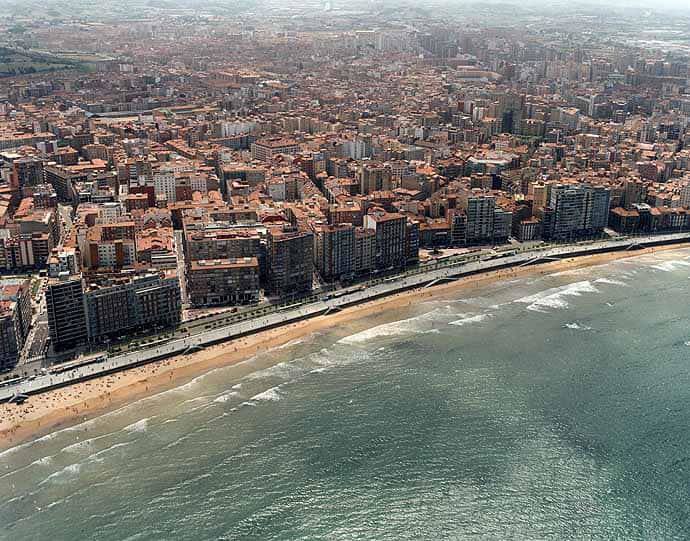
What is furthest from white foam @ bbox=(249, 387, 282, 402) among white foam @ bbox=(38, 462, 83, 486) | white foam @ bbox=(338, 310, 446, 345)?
white foam @ bbox=(38, 462, 83, 486)

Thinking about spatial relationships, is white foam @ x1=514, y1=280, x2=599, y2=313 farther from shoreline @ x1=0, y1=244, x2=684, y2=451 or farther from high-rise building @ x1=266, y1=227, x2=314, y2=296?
high-rise building @ x1=266, y1=227, x2=314, y2=296

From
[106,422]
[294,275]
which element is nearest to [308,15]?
[294,275]

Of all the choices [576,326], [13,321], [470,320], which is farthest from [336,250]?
[13,321]

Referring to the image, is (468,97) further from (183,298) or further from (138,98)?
(183,298)

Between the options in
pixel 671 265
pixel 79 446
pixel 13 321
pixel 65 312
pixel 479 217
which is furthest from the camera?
pixel 479 217

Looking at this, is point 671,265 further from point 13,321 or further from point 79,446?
point 13,321

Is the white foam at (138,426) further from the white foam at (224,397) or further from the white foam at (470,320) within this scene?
the white foam at (470,320)
